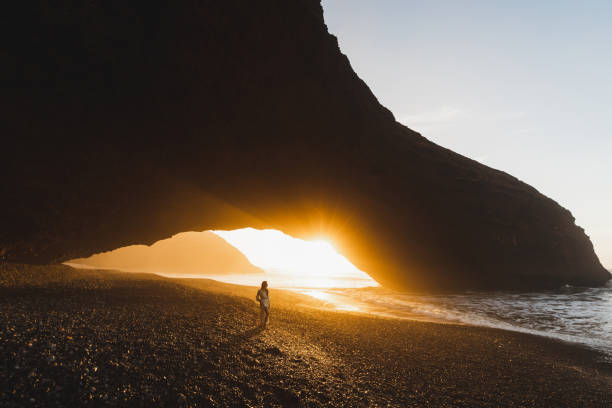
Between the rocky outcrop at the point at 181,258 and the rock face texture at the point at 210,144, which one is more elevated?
the rock face texture at the point at 210,144

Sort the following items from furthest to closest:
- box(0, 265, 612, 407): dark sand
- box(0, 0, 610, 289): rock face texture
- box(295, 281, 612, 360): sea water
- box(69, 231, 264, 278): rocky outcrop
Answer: box(69, 231, 264, 278): rocky outcrop → box(295, 281, 612, 360): sea water → box(0, 0, 610, 289): rock face texture → box(0, 265, 612, 407): dark sand

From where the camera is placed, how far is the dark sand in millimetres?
3934

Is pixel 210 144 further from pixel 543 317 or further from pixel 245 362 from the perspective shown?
pixel 543 317

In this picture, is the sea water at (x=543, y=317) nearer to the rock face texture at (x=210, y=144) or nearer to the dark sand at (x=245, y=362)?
the dark sand at (x=245, y=362)

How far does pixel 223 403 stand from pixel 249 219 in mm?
22865

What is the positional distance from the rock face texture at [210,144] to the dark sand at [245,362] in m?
7.36

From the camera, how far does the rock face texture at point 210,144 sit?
416 inches

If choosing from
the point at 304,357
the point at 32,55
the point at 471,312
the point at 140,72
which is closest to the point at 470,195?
the point at 471,312

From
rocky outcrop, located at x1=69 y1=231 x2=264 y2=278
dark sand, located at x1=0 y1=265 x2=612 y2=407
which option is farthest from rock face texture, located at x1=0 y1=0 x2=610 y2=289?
rocky outcrop, located at x1=69 y1=231 x2=264 y2=278

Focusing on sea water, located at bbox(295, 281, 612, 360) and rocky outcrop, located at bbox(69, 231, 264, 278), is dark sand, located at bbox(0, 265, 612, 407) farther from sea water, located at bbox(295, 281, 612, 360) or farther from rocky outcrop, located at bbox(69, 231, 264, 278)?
rocky outcrop, located at bbox(69, 231, 264, 278)

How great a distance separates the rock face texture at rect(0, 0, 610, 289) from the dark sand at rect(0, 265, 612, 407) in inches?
290

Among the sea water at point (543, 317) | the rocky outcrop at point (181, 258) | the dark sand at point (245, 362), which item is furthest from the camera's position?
the rocky outcrop at point (181, 258)

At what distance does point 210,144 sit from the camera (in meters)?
15.6

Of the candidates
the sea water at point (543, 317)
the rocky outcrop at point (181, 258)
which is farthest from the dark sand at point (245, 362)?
the rocky outcrop at point (181, 258)
